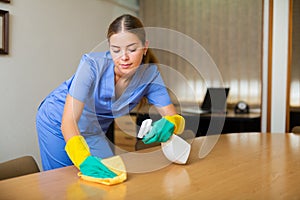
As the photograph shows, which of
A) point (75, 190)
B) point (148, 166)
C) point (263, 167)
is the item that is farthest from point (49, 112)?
point (263, 167)

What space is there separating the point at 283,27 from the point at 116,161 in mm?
2561

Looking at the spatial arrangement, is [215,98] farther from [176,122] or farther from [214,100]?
[176,122]

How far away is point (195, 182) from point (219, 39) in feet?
9.48

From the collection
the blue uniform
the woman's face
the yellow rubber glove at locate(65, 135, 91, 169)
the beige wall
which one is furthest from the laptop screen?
the yellow rubber glove at locate(65, 135, 91, 169)

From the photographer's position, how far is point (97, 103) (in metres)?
1.57

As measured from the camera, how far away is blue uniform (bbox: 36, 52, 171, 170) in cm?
145

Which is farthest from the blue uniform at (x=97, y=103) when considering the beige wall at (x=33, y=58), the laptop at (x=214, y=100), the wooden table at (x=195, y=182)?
the laptop at (x=214, y=100)

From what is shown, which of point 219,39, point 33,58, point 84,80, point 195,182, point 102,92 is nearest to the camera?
point 195,182

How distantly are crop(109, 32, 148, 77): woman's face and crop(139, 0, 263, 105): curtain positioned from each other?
2397 mm

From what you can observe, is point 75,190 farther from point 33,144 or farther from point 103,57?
point 33,144

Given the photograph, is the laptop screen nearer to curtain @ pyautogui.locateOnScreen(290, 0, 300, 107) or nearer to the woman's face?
curtain @ pyautogui.locateOnScreen(290, 0, 300, 107)

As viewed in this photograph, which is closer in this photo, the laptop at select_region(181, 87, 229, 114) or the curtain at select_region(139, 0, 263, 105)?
the laptop at select_region(181, 87, 229, 114)

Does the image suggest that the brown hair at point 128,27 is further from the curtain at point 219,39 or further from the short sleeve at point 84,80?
the curtain at point 219,39

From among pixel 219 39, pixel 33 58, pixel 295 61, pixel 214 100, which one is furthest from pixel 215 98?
pixel 33 58
